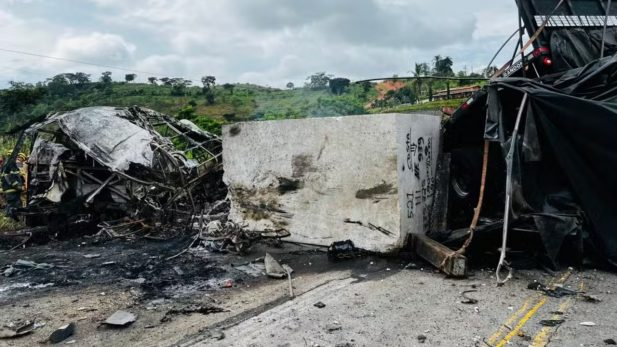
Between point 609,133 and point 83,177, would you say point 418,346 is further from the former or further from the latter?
point 83,177

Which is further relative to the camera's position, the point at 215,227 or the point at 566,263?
the point at 215,227

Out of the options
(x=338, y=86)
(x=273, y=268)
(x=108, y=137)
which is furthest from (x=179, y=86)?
(x=273, y=268)

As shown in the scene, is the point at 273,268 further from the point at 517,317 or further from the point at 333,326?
the point at 517,317

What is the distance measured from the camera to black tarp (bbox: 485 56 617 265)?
526 centimetres

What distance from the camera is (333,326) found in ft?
13.1

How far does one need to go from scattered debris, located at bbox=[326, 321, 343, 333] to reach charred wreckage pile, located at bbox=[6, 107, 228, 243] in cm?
477

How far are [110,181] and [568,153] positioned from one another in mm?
8095

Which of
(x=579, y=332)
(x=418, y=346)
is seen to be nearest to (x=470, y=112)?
(x=579, y=332)

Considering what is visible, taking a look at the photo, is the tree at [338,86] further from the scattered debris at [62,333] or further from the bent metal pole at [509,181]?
the scattered debris at [62,333]

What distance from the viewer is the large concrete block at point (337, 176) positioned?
6.18 m

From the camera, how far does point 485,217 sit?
6.02 m

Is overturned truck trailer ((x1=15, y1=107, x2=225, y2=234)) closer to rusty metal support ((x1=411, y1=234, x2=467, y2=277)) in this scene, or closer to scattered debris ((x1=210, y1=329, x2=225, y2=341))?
rusty metal support ((x1=411, y1=234, x2=467, y2=277))

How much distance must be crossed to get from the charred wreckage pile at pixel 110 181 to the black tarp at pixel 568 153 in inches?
216

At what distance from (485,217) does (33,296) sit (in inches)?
222
